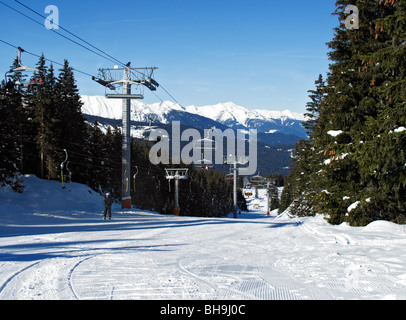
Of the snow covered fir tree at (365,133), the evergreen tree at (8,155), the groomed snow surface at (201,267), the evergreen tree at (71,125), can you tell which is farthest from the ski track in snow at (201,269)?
the evergreen tree at (71,125)

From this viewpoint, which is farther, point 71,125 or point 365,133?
point 71,125

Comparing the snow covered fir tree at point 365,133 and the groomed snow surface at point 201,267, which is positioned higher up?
the snow covered fir tree at point 365,133

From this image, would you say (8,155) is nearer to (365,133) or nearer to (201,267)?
(365,133)

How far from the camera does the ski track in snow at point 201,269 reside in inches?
226

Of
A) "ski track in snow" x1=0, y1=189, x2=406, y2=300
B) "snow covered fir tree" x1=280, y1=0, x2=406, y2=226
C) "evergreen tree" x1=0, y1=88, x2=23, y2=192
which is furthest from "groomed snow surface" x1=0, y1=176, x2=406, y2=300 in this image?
"evergreen tree" x1=0, y1=88, x2=23, y2=192

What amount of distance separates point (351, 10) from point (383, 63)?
7511 mm

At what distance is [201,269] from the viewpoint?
7703mm

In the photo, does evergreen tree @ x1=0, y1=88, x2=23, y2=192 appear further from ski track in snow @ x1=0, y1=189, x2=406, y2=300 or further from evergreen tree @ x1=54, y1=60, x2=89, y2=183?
ski track in snow @ x1=0, y1=189, x2=406, y2=300

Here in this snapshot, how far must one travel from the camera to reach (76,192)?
3734cm

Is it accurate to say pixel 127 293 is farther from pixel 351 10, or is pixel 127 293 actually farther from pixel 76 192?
pixel 76 192

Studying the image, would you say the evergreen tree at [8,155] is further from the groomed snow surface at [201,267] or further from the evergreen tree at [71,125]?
the groomed snow surface at [201,267]

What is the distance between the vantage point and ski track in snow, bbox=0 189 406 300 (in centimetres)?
573

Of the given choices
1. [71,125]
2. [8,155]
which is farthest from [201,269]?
[71,125]
